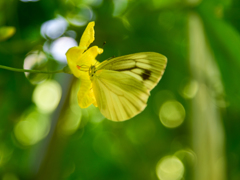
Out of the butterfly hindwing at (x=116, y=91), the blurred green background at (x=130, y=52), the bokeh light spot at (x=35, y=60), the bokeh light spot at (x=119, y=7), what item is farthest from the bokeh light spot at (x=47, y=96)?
the butterfly hindwing at (x=116, y=91)

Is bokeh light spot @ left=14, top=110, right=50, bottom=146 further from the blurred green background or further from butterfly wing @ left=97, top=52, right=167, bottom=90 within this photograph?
butterfly wing @ left=97, top=52, right=167, bottom=90

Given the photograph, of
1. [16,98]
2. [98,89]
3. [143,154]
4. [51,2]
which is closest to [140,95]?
[98,89]

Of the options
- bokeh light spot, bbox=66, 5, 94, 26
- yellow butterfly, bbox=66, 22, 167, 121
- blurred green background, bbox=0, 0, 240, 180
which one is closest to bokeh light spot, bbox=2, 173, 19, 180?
blurred green background, bbox=0, 0, 240, 180

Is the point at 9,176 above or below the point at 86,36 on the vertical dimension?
below

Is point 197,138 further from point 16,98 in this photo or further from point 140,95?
point 16,98

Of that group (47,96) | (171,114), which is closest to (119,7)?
(47,96)

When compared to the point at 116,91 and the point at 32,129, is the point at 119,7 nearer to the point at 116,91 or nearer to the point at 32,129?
the point at 116,91
